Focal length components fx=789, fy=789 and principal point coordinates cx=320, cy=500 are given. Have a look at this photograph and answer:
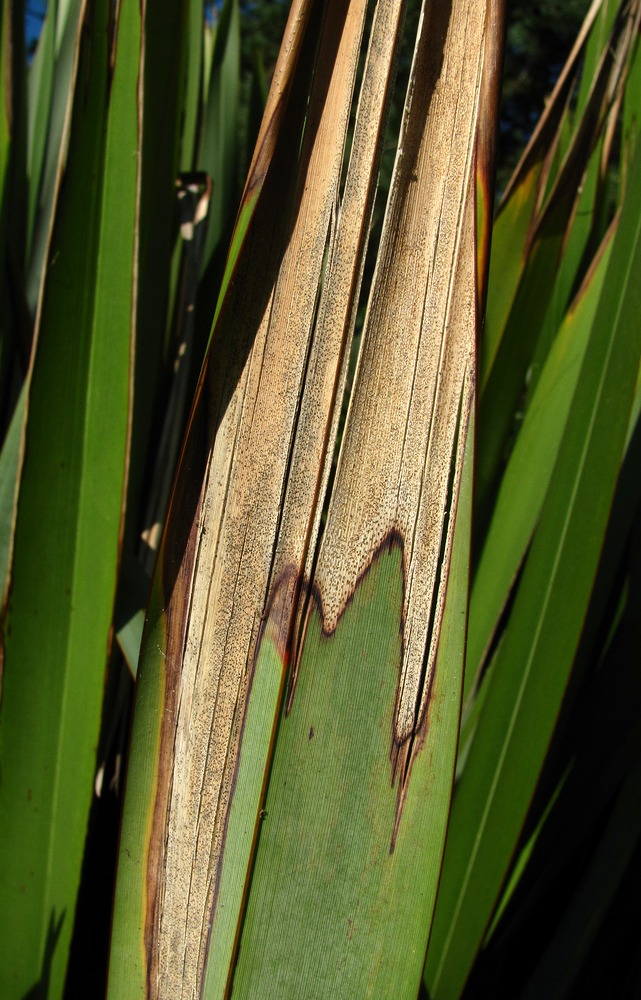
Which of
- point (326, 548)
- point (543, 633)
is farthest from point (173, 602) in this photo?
point (543, 633)

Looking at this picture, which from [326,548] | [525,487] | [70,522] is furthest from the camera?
[525,487]

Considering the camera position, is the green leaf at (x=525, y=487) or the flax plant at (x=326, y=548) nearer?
the flax plant at (x=326, y=548)

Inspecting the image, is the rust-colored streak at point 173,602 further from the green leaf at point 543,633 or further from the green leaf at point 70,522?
the green leaf at point 543,633

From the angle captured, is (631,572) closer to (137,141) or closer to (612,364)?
(612,364)

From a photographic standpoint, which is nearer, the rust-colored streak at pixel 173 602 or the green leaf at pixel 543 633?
the rust-colored streak at pixel 173 602

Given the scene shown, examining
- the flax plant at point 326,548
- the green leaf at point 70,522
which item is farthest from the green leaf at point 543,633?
the green leaf at point 70,522

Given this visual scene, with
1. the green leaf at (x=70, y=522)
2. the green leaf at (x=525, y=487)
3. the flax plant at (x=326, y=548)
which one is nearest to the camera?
the flax plant at (x=326, y=548)

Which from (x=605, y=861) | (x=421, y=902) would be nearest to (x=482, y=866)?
(x=605, y=861)

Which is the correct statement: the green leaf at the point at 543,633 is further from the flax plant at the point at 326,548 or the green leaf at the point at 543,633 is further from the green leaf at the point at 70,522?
the green leaf at the point at 70,522

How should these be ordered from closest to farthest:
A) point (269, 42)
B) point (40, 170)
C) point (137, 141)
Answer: point (137, 141), point (40, 170), point (269, 42)

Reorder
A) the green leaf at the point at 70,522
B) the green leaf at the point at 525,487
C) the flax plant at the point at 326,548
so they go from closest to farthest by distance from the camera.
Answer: the flax plant at the point at 326,548 → the green leaf at the point at 70,522 → the green leaf at the point at 525,487

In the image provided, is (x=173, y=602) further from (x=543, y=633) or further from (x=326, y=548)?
(x=543, y=633)
